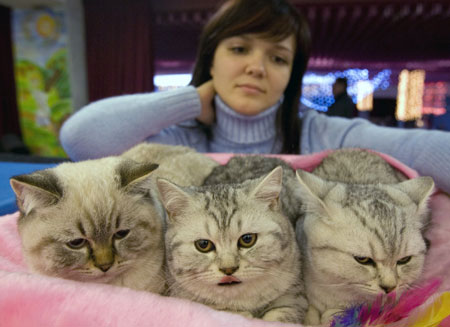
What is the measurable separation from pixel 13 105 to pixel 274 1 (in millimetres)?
4717

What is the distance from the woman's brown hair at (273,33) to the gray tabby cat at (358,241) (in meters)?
0.93

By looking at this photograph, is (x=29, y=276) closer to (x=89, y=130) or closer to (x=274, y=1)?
(x=89, y=130)

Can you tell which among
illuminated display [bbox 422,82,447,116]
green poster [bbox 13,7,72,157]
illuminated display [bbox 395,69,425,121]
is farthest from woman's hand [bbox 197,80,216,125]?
illuminated display [bbox 422,82,447,116]

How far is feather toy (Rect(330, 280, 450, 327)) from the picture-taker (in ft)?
2.08

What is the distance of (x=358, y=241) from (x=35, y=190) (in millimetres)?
735

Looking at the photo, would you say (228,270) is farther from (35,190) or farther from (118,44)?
(118,44)

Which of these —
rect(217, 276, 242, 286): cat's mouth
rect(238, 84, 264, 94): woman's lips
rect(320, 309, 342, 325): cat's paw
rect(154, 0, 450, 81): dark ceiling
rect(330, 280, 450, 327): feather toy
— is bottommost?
rect(320, 309, 342, 325): cat's paw

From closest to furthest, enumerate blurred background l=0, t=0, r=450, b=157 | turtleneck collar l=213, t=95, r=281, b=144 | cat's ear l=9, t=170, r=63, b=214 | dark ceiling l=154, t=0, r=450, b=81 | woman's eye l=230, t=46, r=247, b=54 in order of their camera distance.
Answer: cat's ear l=9, t=170, r=63, b=214
woman's eye l=230, t=46, r=247, b=54
turtleneck collar l=213, t=95, r=281, b=144
dark ceiling l=154, t=0, r=450, b=81
blurred background l=0, t=0, r=450, b=157

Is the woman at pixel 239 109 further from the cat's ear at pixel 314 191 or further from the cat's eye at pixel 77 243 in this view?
the cat's eye at pixel 77 243

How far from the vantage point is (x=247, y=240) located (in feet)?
2.74

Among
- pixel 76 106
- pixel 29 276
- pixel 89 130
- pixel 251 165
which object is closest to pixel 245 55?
pixel 251 165

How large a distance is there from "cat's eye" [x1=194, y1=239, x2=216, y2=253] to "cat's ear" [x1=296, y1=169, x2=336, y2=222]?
0.27 meters

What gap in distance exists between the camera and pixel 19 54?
→ 490 cm

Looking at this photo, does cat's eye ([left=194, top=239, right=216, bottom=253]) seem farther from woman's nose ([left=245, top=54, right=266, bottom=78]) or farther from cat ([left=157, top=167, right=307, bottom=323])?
woman's nose ([left=245, top=54, right=266, bottom=78])
